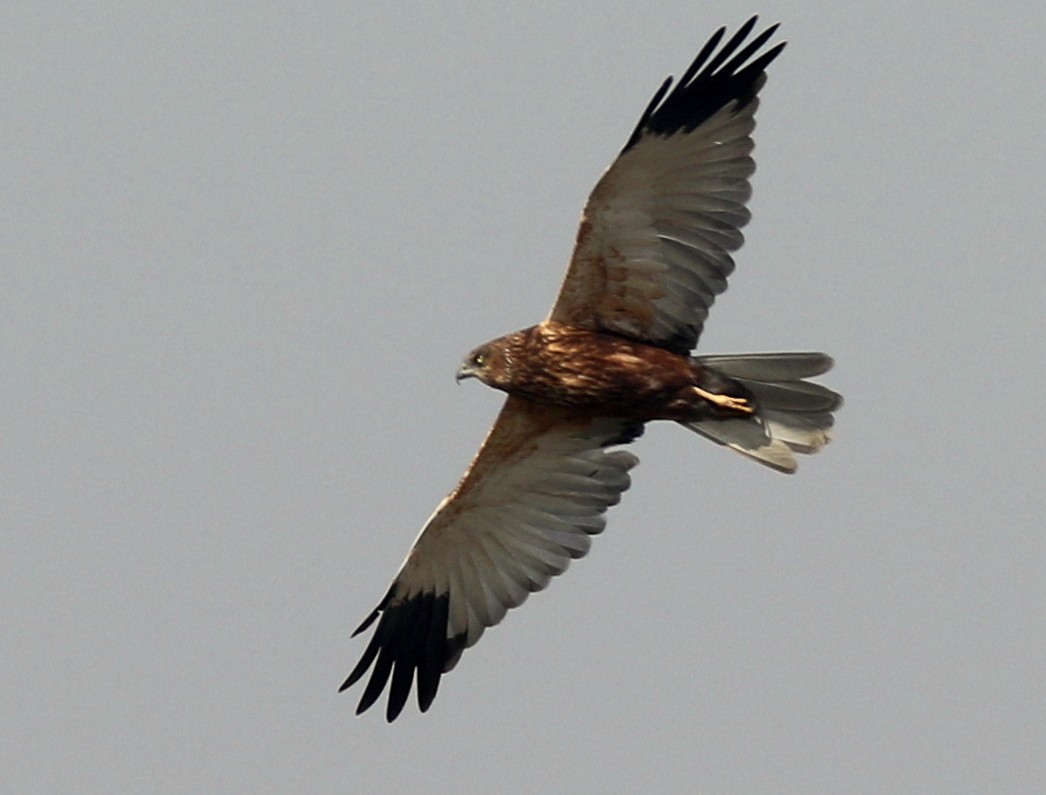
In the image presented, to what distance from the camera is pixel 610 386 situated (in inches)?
524

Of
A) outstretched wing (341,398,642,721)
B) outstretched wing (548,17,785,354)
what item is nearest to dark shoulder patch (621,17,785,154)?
outstretched wing (548,17,785,354)

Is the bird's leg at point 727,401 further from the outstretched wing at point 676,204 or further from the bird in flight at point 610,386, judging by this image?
the outstretched wing at point 676,204

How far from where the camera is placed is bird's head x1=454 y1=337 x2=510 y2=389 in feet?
43.9

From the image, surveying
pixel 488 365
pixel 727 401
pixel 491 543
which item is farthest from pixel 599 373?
pixel 491 543

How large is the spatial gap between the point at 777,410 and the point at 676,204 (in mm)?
1518

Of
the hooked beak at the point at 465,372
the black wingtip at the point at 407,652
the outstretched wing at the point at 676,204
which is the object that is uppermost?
the outstretched wing at the point at 676,204

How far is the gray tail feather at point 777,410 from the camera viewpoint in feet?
43.8

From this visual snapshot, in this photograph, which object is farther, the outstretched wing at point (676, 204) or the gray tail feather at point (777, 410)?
the gray tail feather at point (777, 410)

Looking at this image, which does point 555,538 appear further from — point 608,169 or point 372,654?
point 608,169

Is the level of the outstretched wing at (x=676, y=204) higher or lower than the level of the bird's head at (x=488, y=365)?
higher

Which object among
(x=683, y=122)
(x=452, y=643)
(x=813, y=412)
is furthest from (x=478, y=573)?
(x=683, y=122)

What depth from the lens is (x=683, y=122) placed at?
12898 mm

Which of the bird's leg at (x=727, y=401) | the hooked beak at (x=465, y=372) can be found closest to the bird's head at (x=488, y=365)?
the hooked beak at (x=465, y=372)

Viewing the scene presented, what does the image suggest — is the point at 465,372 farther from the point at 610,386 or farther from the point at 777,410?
the point at 777,410
